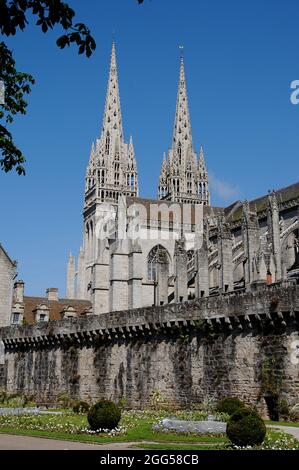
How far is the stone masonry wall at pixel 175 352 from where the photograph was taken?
23125 mm

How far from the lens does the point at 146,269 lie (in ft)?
235

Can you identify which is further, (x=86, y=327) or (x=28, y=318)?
(x=28, y=318)

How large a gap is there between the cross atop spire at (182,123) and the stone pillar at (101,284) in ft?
221

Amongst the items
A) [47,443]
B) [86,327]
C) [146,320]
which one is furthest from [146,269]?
[47,443]

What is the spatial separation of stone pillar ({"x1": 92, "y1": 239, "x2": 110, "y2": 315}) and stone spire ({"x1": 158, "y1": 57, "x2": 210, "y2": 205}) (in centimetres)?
5922

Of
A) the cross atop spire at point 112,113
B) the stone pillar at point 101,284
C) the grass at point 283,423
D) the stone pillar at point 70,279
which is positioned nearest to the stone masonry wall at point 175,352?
the grass at point 283,423

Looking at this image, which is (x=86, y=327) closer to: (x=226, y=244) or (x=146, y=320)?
(x=146, y=320)

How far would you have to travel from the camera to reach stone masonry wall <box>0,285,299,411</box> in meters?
23.1

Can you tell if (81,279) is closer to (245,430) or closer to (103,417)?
(103,417)

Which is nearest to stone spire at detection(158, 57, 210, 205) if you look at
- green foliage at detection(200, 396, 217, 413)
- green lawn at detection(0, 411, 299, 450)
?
green foliage at detection(200, 396, 217, 413)

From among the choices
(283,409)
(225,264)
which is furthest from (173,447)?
(225,264)

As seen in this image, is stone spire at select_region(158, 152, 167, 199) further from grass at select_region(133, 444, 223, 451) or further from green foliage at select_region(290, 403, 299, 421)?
grass at select_region(133, 444, 223, 451)
